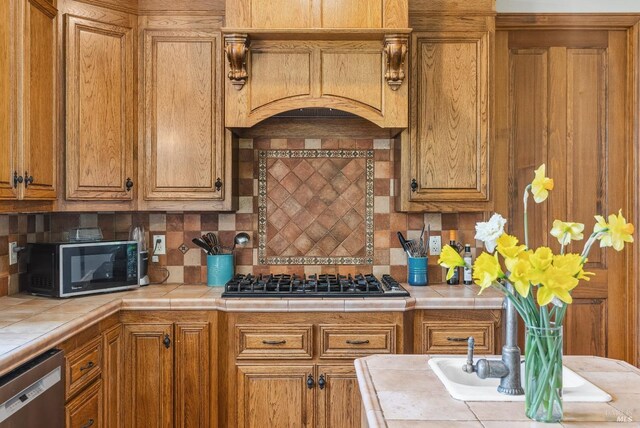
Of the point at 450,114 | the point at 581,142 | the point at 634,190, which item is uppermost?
the point at 450,114

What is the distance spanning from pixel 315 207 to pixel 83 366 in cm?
153

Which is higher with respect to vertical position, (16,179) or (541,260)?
(16,179)

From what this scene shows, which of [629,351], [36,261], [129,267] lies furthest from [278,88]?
[629,351]

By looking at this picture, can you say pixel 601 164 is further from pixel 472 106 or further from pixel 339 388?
pixel 339 388

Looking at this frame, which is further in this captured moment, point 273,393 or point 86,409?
point 273,393

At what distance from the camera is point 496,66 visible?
10.2ft

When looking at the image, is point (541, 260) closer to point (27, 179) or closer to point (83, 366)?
point (83, 366)

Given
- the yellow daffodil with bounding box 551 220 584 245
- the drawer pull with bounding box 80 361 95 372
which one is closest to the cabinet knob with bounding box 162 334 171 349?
the drawer pull with bounding box 80 361 95 372

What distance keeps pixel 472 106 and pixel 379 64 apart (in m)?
0.56

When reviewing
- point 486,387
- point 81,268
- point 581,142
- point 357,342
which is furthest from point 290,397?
point 581,142

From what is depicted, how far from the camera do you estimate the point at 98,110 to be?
264cm

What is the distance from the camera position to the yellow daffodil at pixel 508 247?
1.07 m

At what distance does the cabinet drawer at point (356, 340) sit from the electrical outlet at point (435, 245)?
0.75 meters

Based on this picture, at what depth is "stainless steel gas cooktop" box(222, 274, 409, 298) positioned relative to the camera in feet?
8.45
